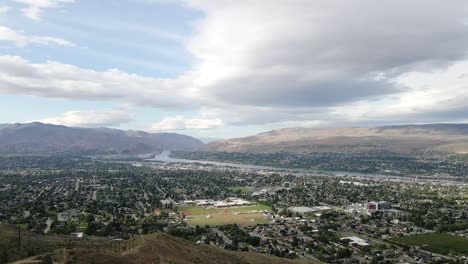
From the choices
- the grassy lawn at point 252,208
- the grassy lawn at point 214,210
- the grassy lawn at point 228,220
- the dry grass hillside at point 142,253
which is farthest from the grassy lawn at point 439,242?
the grassy lawn at point 214,210

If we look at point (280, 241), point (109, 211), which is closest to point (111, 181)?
point (109, 211)

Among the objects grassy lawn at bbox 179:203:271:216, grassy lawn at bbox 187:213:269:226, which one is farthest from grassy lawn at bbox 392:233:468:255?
grassy lawn at bbox 179:203:271:216

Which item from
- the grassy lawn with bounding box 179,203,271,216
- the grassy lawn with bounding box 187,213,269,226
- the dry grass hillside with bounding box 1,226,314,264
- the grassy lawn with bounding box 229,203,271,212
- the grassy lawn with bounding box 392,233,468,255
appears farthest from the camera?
the grassy lawn with bounding box 229,203,271,212

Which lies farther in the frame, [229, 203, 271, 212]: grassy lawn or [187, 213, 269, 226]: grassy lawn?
[229, 203, 271, 212]: grassy lawn

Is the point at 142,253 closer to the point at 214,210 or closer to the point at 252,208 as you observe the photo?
the point at 214,210

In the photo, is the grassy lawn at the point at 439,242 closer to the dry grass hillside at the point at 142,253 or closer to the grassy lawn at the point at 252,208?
the dry grass hillside at the point at 142,253

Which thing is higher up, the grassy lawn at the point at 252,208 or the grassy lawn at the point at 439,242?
the grassy lawn at the point at 252,208

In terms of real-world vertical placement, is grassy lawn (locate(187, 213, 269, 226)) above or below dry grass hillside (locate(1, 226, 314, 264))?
below

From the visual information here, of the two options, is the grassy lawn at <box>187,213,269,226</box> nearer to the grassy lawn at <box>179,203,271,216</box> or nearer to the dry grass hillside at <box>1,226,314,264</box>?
the grassy lawn at <box>179,203,271,216</box>
